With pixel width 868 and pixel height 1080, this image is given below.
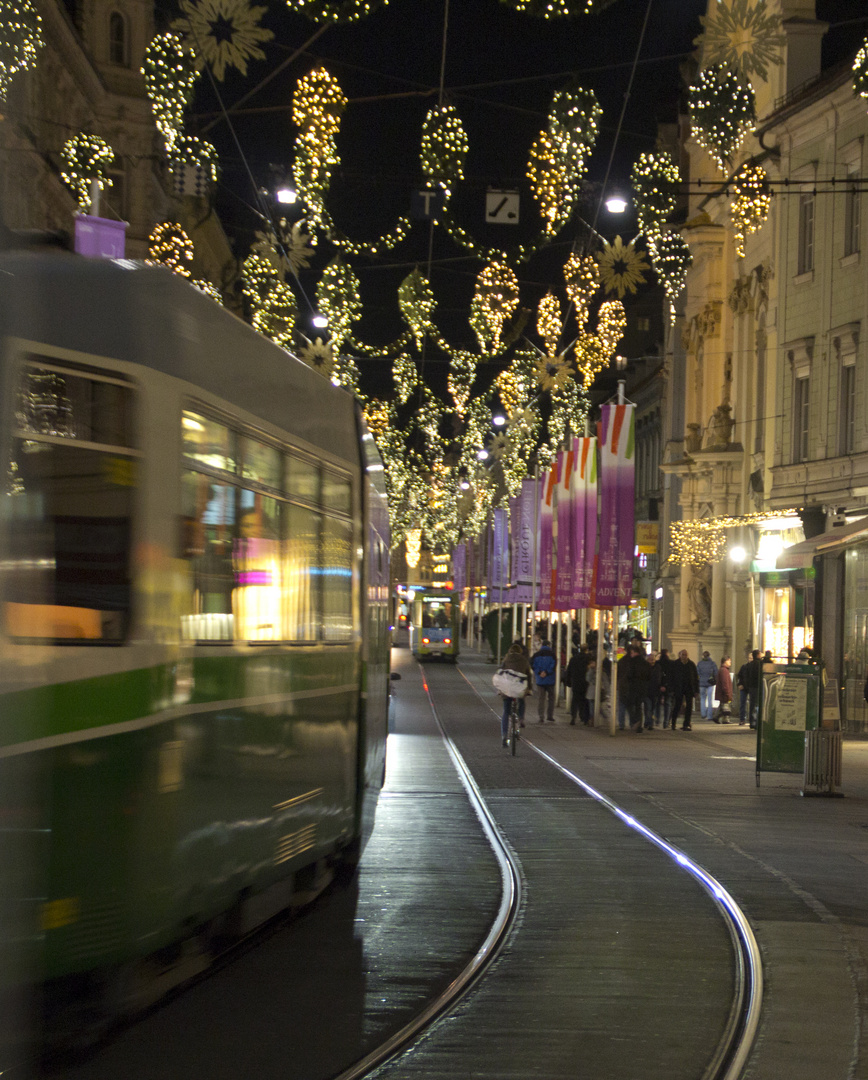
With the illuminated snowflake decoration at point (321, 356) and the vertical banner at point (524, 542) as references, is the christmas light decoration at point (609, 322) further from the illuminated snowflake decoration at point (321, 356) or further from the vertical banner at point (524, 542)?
the vertical banner at point (524, 542)

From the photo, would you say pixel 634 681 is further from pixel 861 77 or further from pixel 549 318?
pixel 861 77

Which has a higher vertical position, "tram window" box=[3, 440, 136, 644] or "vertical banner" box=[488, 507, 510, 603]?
"vertical banner" box=[488, 507, 510, 603]

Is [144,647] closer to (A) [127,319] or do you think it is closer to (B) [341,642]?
(A) [127,319]

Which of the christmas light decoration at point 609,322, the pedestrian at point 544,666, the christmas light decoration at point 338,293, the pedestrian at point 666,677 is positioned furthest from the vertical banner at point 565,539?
the christmas light decoration at point 338,293

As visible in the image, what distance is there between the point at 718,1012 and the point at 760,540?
99.9 ft

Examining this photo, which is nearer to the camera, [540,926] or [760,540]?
[540,926]

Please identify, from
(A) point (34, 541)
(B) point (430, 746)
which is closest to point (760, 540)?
(B) point (430, 746)

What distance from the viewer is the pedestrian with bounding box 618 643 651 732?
103 feet

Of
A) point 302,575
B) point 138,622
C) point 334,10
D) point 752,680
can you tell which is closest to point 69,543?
point 138,622

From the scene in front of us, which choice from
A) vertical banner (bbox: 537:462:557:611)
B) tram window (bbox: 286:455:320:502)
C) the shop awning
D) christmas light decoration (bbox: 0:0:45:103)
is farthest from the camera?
vertical banner (bbox: 537:462:557:611)

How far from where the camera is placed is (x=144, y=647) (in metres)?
6.89

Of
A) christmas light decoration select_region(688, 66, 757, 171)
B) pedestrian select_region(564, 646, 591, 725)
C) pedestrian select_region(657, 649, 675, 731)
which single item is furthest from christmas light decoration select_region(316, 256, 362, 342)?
pedestrian select_region(657, 649, 675, 731)

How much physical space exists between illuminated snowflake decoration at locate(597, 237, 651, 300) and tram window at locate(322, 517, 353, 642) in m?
10.2

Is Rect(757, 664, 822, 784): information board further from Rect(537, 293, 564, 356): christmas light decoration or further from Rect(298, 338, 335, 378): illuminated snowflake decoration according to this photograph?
Result: Rect(298, 338, 335, 378): illuminated snowflake decoration
